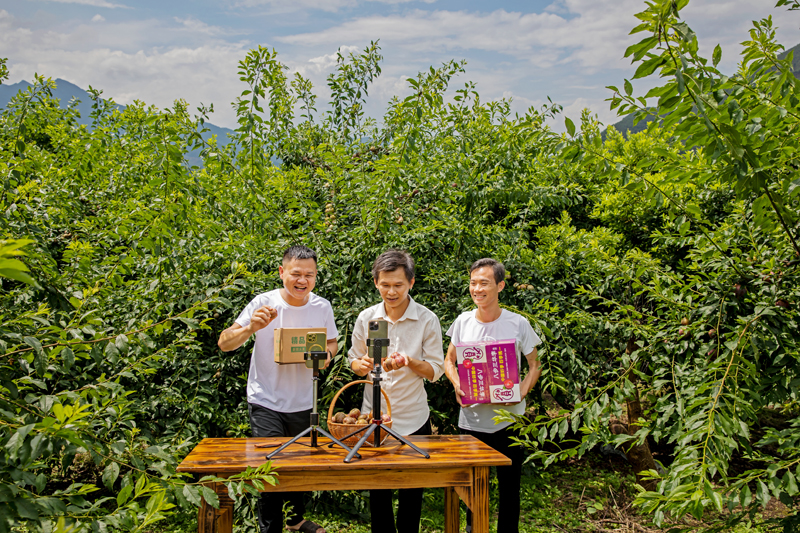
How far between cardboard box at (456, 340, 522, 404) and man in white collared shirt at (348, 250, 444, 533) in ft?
0.71

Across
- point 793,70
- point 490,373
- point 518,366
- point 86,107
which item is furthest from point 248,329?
point 86,107

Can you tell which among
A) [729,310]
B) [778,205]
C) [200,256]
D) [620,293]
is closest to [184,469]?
[200,256]

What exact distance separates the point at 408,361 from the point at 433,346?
A: 25 centimetres

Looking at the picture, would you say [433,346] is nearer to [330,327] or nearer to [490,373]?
[490,373]

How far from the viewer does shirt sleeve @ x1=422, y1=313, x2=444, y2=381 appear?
3.04 metres

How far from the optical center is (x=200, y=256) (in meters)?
3.69

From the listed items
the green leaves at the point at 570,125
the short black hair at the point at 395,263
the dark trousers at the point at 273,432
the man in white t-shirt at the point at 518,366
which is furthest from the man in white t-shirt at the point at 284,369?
the green leaves at the point at 570,125

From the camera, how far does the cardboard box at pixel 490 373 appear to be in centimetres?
313

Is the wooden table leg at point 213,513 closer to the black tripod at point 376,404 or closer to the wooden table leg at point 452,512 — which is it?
the black tripod at point 376,404

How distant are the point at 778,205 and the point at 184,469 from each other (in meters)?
2.43

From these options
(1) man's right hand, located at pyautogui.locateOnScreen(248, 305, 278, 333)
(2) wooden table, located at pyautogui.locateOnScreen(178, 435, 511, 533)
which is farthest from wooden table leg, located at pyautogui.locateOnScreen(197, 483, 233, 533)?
(1) man's right hand, located at pyautogui.locateOnScreen(248, 305, 278, 333)

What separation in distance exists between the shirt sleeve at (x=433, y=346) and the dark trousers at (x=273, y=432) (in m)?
0.78

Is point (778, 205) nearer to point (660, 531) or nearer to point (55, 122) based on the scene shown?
point (660, 531)

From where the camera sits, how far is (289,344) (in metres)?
2.82
